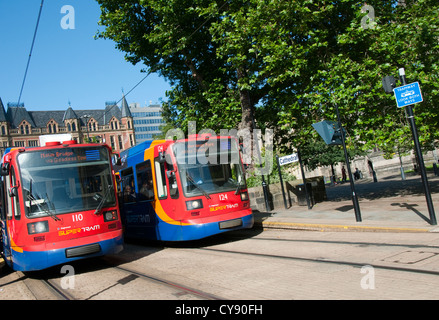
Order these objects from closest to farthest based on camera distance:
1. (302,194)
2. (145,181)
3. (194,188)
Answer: (194,188)
(145,181)
(302,194)

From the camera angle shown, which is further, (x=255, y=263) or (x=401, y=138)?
(x=401, y=138)

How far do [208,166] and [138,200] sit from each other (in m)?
3.31

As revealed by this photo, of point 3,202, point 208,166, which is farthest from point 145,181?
point 3,202

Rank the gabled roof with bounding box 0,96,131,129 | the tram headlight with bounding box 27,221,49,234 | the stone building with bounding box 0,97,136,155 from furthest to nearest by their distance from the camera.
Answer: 1. the gabled roof with bounding box 0,96,131,129
2. the stone building with bounding box 0,97,136,155
3. the tram headlight with bounding box 27,221,49,234

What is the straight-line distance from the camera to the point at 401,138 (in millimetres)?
12648

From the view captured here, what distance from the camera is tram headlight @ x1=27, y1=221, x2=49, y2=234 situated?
8297mm

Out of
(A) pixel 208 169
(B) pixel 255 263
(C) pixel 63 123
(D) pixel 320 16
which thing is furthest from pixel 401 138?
(C) pixel 63 123

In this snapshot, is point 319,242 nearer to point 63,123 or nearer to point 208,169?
point 208,169

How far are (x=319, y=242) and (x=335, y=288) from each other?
386 centimetres

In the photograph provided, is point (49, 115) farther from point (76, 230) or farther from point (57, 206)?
point (76, 230)

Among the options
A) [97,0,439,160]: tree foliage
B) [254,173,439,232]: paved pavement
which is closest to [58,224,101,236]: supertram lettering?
[254,173,439,232]: paved pavement

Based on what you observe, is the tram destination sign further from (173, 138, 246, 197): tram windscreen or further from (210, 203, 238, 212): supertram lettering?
(210, 203, 238, 212): supertram lettering

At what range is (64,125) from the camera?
322 feet

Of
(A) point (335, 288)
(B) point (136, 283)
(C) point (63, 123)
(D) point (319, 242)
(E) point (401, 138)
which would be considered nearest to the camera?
(A) point (335, 288)
